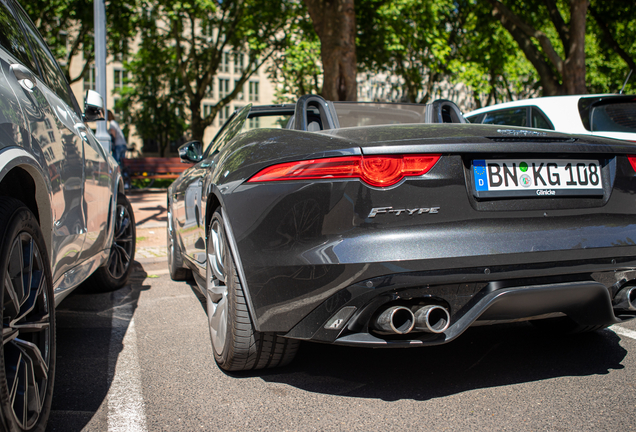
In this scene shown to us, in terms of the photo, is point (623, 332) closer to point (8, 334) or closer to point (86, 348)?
point (86, 348)

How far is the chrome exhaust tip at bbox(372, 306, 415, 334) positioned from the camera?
2145 millimetres

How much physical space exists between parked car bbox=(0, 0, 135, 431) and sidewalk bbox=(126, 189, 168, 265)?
2718mm

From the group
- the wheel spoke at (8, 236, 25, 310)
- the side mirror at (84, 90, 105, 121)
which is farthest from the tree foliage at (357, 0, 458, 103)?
the wheel spoke at (8, 236, 25, 310)

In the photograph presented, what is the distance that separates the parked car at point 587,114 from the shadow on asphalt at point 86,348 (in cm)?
473

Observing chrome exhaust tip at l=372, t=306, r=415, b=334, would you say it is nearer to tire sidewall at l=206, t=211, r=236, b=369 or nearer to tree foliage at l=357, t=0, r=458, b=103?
tire sidewall at l=206, t=211, r=236, b=369

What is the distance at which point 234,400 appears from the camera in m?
2.46

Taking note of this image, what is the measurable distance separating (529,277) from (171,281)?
3714 mm

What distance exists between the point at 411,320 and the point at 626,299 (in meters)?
0.99

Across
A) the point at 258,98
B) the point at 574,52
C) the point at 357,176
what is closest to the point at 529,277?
the point at 357,176

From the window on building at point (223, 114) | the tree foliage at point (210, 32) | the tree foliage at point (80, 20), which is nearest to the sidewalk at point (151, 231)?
the tree foliage at point (80, 20)

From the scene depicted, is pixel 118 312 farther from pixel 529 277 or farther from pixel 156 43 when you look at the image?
pixel 156 43

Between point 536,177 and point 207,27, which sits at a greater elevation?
point 207,27

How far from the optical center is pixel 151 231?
320 inches

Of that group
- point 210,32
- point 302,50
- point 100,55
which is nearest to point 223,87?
point 210,32
